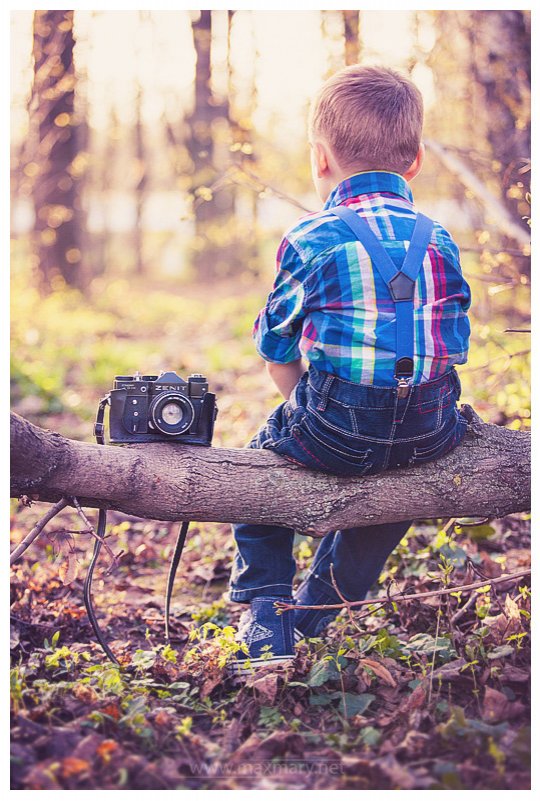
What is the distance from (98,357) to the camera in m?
7.76

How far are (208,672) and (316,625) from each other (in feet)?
1.80

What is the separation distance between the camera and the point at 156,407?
8.38 ft

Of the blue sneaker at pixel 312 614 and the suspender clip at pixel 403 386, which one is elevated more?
the suspender clip at pixel 403 386

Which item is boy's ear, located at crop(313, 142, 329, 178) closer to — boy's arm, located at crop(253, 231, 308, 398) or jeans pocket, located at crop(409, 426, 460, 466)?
boy's arm, located at crop(253, 231, 308, 398)

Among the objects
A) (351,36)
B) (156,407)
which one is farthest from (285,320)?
(351,36)

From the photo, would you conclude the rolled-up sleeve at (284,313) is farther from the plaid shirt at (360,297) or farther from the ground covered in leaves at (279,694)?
the ground covered in leaves at (279,694)

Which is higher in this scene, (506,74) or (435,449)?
(506,74)

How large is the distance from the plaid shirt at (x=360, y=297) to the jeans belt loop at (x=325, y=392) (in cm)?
3

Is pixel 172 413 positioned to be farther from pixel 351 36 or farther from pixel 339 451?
pixel 351 36

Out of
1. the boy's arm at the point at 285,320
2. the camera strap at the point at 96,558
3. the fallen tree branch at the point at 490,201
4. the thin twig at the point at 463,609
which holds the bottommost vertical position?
the thin twig at the point at 463,609

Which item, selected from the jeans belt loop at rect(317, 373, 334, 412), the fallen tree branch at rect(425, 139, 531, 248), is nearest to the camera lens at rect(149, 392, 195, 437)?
the jeans belt loop at rect(317, 373, 334, 412)

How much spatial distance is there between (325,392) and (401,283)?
1.34 ft

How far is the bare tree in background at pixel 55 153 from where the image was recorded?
32.5 ft

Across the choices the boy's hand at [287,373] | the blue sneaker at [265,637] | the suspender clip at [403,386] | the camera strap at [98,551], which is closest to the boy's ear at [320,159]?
the boy's hand at [287,373]
